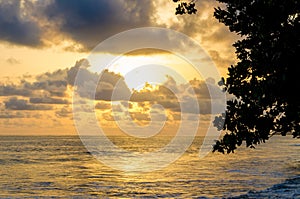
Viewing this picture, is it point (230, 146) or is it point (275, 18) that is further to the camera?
point (230, 146)

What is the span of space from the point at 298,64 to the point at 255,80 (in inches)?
83.1

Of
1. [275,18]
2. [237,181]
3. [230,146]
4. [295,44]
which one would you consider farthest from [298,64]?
[237,181]

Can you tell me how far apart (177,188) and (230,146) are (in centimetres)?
2445

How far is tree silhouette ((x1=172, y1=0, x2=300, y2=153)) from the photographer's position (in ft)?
42.6

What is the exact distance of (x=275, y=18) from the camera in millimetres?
13398

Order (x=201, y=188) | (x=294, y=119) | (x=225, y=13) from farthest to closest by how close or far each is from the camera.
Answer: (x=201, y=188) → (x=225, y=13) → (x=294, y=119)

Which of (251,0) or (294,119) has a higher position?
(251,0)

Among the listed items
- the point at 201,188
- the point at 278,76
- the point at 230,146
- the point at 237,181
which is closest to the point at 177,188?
the point at 201,188

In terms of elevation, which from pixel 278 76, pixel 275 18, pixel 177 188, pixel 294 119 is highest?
pixel 275 18

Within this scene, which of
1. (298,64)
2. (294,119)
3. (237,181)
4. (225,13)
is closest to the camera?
(298,64)

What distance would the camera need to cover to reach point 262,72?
45.9 ft

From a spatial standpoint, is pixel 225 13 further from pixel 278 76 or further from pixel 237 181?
pixel 237 181

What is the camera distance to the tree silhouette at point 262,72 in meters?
13.0

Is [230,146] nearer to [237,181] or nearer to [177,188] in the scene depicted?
[177,188]
